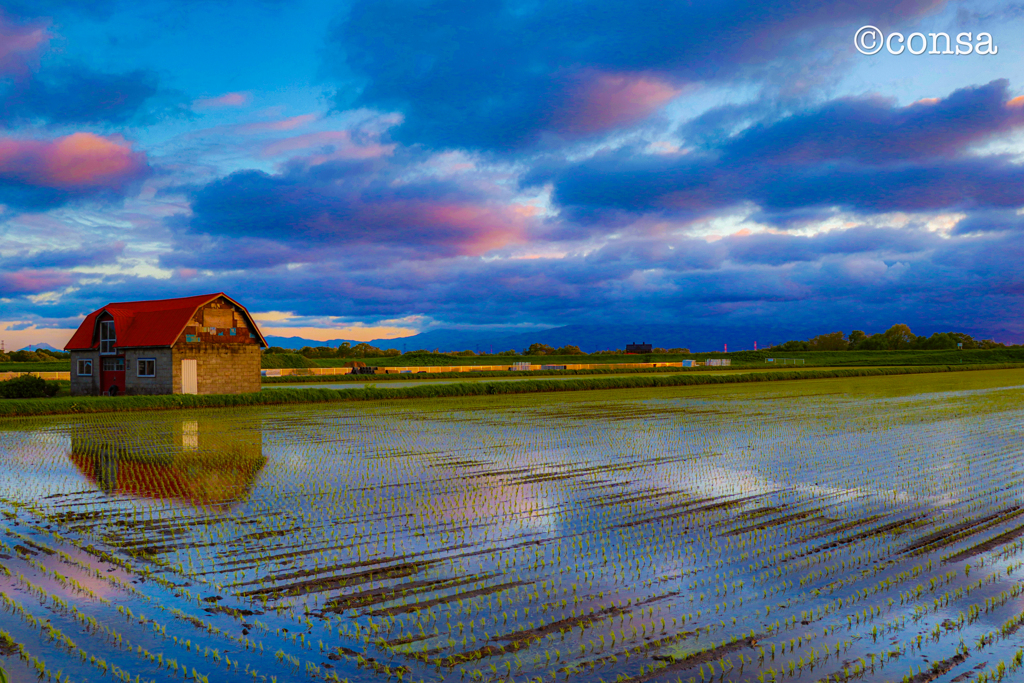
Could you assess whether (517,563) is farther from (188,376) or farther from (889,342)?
(889,342)

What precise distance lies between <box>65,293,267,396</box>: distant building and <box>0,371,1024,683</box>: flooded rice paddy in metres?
19.9

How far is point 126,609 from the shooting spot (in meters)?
8.12

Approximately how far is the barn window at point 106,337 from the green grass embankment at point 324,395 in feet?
22.5

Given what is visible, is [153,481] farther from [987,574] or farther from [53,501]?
[987,574]

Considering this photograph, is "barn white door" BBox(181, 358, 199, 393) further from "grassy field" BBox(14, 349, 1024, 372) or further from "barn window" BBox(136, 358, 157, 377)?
"grassy field" BBox(14, 349, 1024, 372)

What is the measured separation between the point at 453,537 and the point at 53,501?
887 cm

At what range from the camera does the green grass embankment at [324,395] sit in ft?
116

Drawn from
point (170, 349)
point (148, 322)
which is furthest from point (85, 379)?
point (170, 349)

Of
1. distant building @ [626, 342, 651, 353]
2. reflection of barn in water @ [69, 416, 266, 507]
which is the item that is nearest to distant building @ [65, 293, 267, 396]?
reflection of barn in water @ [69, 416, 266, 507]

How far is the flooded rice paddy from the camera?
6719mm

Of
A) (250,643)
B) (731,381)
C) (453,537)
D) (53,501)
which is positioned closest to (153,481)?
(53,501)

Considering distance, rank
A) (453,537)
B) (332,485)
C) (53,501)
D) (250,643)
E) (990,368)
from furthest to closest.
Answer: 1. (990,368)
2. (332,485)
3. (53,501)
4. (453,537)
5. (250,643)

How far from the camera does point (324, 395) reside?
43594mm

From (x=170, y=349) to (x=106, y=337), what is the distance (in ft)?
23.8
